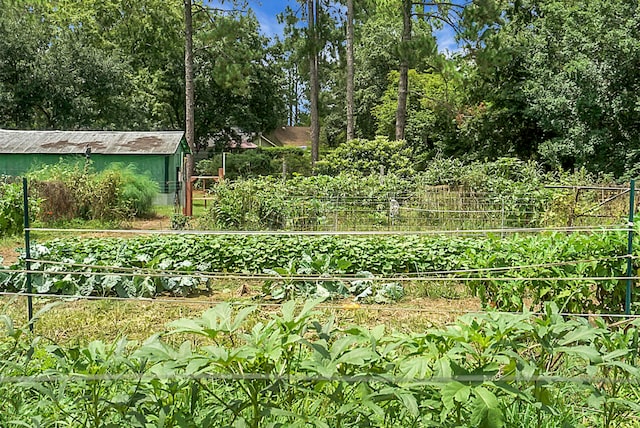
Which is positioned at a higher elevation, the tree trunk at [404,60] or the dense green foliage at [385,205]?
the tree trunk at [404,60]

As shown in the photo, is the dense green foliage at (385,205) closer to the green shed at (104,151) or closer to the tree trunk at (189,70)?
the green shed at (104,151)

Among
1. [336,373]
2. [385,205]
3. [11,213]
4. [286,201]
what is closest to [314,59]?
[385,205]

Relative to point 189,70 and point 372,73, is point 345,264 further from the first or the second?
point 372,73

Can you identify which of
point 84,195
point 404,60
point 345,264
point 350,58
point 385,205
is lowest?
point 345,264

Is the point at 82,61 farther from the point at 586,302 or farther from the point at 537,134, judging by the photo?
the point at 586,302

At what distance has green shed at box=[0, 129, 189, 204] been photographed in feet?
51.9

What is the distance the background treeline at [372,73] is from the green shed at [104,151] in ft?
10.1

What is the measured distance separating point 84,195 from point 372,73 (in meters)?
17.5

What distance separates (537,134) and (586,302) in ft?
58.0

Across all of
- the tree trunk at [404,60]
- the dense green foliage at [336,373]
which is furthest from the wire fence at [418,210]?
the dense green foliage at [336,373]

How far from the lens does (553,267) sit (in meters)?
3.63

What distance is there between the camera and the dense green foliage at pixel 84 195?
37.8 feet

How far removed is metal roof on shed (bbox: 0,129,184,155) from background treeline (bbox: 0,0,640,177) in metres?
2.85

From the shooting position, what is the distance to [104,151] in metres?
15.8
